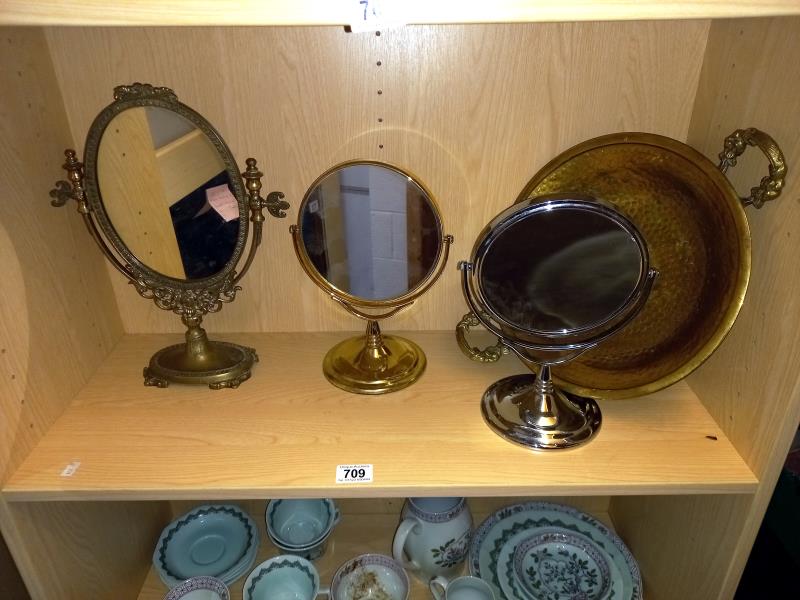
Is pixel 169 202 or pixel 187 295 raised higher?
pixel 169 202

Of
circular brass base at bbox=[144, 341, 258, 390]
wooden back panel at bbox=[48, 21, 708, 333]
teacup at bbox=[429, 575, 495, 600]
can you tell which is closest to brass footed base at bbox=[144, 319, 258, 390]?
circular brass base at bbox=[144, 341, 258, 390]

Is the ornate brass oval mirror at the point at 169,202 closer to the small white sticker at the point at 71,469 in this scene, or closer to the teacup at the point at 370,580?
the small white sticker at the point at 71,469

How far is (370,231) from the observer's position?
808 millimetres

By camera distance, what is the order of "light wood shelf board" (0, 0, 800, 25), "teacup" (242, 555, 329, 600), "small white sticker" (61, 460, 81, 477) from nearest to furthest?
"light wood shelf board" (0, 0, 800, 25)
"small white sticker" (61, 460, 81, 477)
"teacup" (242, 555, 329, 600)

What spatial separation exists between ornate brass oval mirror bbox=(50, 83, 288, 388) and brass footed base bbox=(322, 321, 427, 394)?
0.45 ft

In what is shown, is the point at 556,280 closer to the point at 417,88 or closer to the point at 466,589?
the point at 417,88

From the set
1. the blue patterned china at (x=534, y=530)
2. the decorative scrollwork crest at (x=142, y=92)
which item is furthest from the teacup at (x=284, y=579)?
the decorative scrollwork crest at (x=142, y=92)

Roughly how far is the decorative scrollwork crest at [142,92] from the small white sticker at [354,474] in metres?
0.51

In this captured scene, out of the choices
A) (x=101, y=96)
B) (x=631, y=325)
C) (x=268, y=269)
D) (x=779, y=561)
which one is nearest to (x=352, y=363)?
(x=268, y=269)

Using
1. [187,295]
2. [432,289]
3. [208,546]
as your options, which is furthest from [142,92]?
[208,546]

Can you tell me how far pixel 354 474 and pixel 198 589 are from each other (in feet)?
1.32

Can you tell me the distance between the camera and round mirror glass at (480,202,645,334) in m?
0.68

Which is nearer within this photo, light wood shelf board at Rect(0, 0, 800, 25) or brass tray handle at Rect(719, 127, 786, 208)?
light wood shelf board at Rect(0, 0, 800, 25)

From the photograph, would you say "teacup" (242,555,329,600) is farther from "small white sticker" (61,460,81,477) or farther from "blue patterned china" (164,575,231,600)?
"small white sticker" (61,460,81,477)
